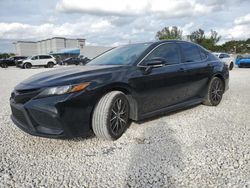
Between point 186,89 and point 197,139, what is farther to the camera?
point 186,89

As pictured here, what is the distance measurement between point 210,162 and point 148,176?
0.81 meters

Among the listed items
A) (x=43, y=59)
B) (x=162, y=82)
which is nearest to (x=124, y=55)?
(x=162, y=82)

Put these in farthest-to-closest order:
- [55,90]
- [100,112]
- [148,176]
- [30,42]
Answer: [30,42] → [100,112] → [55,90] → [148,176]

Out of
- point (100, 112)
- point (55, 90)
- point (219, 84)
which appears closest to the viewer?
point (55, 90)

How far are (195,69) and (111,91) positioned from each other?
2099 mm

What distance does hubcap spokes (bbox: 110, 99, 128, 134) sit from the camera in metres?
3.65

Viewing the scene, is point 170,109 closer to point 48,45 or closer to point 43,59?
point 43,59

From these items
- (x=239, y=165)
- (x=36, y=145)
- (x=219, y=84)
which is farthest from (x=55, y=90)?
(x=219, y=84)

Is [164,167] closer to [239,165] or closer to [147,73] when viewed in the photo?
[239,165]

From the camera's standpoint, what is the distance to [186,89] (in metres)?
4.85

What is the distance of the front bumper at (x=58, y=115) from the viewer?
10.5 feet

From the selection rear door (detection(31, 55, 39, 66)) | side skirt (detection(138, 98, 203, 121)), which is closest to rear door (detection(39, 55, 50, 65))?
rear door (detection(31, 55, 39, 66))

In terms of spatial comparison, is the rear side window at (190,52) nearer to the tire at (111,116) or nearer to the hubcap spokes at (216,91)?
the hubcap spokes at (216,91)

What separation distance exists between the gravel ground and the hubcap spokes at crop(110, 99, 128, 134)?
192 millimetres
